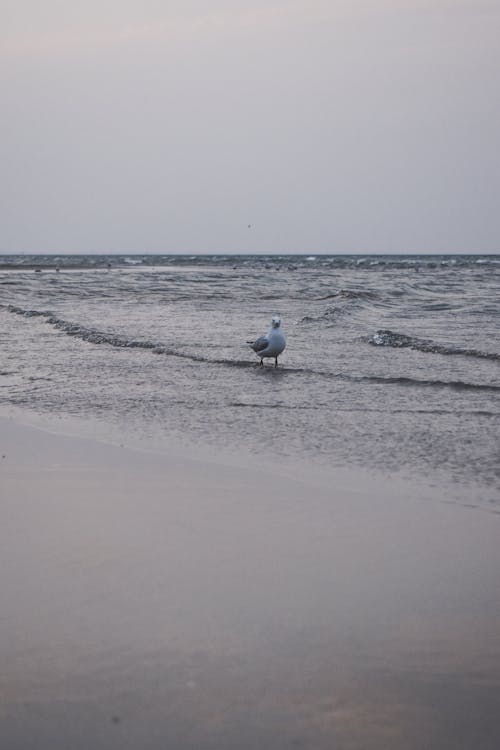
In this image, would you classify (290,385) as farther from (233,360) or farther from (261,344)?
(233,360)

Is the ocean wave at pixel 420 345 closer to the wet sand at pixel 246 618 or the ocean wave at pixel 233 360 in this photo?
the ocean wave at pixel 233 360

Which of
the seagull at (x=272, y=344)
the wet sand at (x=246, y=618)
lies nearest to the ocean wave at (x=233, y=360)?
the seagull at (x=272, y=344)

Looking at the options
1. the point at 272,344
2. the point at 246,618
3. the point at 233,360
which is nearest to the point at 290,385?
the point at 272,344

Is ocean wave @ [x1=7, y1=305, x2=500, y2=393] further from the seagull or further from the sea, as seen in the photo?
the seagull

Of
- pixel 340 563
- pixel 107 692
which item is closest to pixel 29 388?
pixel 340 563

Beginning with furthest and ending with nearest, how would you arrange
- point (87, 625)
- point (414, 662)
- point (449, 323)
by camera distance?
point (449, 323), point (87, 625), point (414, 662)

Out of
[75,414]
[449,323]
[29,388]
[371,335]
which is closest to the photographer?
[75,414]

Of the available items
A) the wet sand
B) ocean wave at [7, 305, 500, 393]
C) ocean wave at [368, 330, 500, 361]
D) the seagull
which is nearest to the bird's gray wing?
the seagull

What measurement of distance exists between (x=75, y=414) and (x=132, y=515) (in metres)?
3.27

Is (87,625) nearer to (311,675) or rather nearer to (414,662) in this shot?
(311,675)

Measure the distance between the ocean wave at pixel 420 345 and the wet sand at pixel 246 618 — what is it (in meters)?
7.03

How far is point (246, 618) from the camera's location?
315 centimetres

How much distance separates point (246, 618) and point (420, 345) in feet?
32.4

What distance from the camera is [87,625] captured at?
10.1ft
